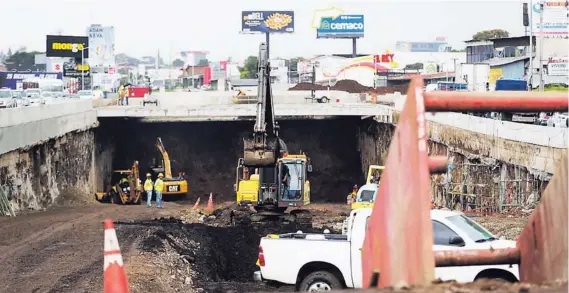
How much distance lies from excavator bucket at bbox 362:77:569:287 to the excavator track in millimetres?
25379

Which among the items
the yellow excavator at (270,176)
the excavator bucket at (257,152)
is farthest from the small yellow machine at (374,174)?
the excavator bucket at (257,152)

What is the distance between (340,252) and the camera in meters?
13.7

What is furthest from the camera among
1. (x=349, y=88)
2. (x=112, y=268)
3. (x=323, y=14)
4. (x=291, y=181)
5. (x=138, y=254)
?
(x=323, y=14)

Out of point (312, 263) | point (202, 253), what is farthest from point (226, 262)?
point (312, 263)

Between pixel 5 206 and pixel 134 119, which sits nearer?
pixel 5 206

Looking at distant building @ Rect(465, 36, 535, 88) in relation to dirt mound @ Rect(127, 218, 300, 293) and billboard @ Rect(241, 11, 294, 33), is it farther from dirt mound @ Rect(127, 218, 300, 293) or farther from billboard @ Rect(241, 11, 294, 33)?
billboard @ Rect(241, 11, 294, 33)

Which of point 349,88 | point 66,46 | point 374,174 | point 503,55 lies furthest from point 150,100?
point 374,174

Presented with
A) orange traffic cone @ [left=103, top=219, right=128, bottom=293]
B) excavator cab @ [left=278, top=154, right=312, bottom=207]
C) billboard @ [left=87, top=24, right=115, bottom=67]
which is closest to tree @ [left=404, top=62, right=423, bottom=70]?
billboard @ [left=87, top=24, right=115, bottom=67]

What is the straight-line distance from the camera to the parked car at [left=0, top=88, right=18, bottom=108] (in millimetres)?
52013

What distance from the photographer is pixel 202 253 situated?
23719 mm

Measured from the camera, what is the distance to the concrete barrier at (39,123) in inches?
1304

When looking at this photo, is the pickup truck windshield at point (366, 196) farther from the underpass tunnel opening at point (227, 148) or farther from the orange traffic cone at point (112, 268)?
the underpass tunnel opening at point (227, 148)

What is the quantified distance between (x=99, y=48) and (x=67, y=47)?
40808 mm

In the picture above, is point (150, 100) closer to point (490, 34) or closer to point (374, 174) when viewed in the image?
point (374, 174)
